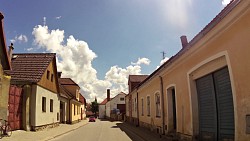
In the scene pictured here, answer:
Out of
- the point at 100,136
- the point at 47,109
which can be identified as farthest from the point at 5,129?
the point at 47,109

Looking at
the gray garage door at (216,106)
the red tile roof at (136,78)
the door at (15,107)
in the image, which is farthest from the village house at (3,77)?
the red tile roof at (136,78)

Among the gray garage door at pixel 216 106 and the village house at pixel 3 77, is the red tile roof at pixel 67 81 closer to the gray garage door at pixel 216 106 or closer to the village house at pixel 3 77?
the village house at pixel 3 77

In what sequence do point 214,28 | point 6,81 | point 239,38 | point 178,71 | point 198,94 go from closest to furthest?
1. point 239,38
2. point 214,28
3. point 198,94
4. point 178,71
5. point 6,81

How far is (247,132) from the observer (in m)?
6.97

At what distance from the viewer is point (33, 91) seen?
1995 centimetres

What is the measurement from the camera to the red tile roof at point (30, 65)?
20.4m

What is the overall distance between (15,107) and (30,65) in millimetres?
4899

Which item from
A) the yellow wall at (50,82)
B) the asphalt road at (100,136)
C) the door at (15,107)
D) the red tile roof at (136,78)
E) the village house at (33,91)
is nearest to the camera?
the asphalt road at (100,136)

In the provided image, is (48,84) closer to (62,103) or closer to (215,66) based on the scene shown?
(62,103)

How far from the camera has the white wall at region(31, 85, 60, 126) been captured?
66.3 ft

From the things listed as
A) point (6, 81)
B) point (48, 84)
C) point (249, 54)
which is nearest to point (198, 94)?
point (249, 54)

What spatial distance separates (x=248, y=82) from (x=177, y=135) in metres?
7.14

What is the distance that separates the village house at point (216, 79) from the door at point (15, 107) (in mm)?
9191

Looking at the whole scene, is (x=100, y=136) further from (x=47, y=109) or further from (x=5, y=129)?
(x=47, y=109)
